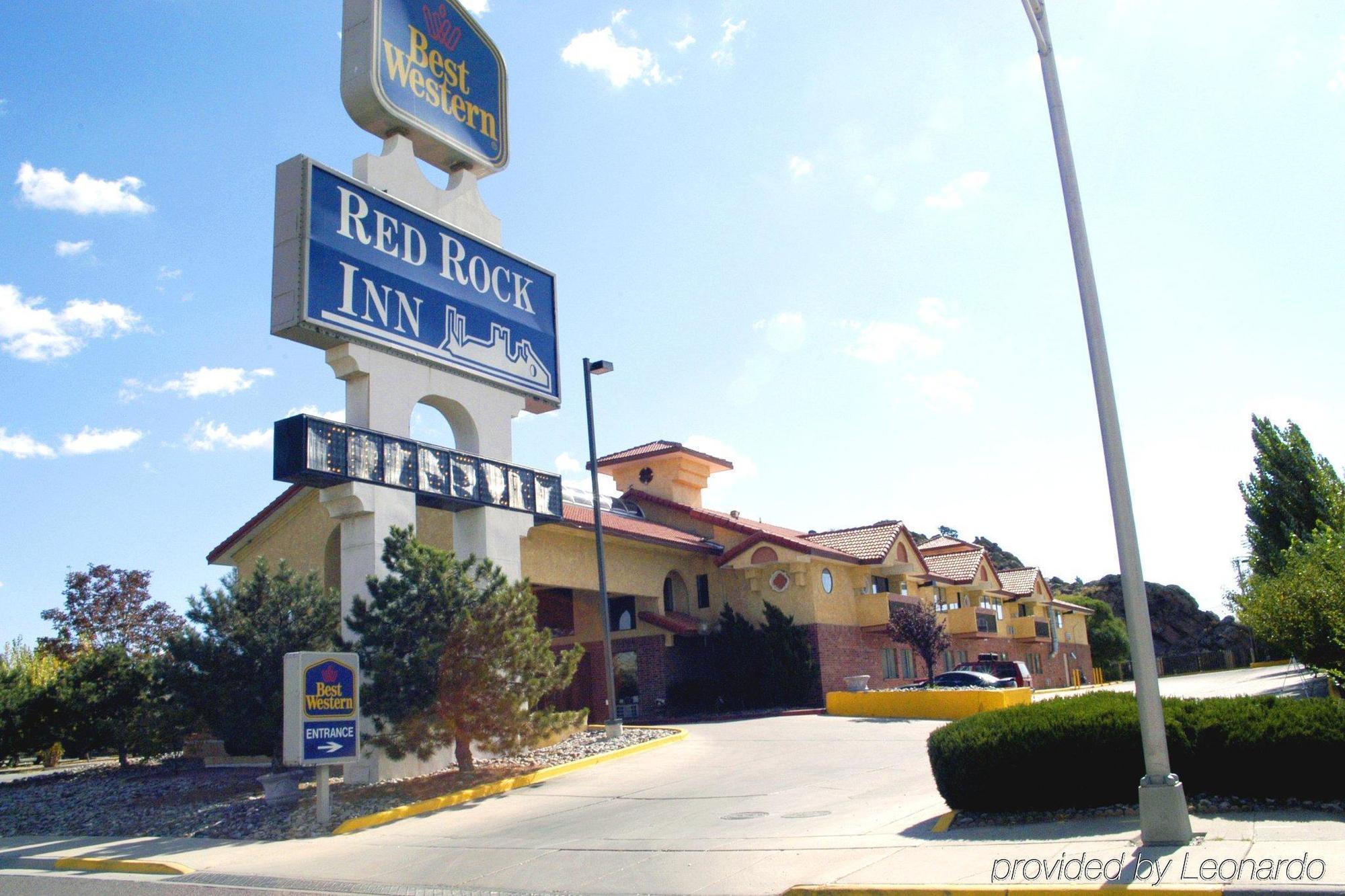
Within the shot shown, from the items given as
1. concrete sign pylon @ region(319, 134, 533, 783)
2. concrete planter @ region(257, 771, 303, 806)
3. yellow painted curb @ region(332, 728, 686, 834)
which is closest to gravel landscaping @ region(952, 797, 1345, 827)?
yellow painted curb @ region(332, 728, 686, 834)

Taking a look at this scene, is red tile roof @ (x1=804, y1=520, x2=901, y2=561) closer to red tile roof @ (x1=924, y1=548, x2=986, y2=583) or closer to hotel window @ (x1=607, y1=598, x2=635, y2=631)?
red tile roof @ (x1=924, y1=548, x2=986, y2=583)

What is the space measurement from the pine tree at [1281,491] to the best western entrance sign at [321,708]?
38267 mm

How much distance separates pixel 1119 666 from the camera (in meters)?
73.6

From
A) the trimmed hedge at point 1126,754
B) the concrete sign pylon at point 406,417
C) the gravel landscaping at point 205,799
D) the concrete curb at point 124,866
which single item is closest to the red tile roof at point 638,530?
the concrete sign pylon at point 406,417

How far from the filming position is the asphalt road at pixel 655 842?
361 inches

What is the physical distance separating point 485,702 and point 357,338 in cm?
697

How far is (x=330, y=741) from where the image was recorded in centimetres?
1461

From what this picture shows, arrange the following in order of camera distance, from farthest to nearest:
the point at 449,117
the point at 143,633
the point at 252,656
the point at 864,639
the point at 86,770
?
1. the point at 143,633
2. the point at 864,639
3. the point at 86,770
4. the point at 449,117
5. the point at 252,656

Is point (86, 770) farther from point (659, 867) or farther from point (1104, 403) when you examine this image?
point (1104, 403)

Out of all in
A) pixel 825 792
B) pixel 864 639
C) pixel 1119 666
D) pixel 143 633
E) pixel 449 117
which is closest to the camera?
pixel 825 792

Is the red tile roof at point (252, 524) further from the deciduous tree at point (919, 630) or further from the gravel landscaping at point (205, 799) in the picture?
the deciduous tree at point (919, 630)

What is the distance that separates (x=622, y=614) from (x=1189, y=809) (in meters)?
25.7

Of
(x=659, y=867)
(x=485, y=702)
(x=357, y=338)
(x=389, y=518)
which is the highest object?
(x=357, y=338)

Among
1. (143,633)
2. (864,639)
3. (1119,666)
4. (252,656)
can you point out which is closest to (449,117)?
(252,656)
